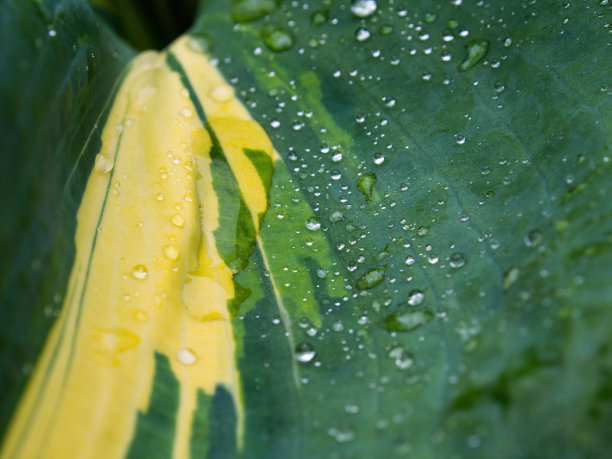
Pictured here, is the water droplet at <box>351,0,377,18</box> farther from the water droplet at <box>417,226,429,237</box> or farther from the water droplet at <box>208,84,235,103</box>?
the water droplet at <box>417,226,429,237</box>

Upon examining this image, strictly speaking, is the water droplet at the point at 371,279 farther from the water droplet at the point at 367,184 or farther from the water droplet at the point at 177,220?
the water droplet at the point at 177,220

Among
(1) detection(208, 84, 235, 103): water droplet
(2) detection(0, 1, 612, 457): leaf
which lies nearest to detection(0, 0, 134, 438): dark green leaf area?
(2) detection(0, 1, 612, 457): leaf

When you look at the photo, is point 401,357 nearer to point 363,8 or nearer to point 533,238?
point 533,238

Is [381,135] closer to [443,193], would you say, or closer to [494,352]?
[443,193]

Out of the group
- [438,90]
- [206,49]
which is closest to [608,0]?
[438,90]

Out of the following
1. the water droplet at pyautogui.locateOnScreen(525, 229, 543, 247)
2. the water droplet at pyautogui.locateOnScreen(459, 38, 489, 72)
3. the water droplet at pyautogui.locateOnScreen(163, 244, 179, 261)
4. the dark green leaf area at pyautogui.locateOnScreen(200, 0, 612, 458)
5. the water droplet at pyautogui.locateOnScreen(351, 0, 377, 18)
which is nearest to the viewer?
the dark green leaf area at pyautogui.locateOnScreen(200, 0, 612, 458)

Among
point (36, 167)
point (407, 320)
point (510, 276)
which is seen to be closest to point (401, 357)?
point (407, 320)
